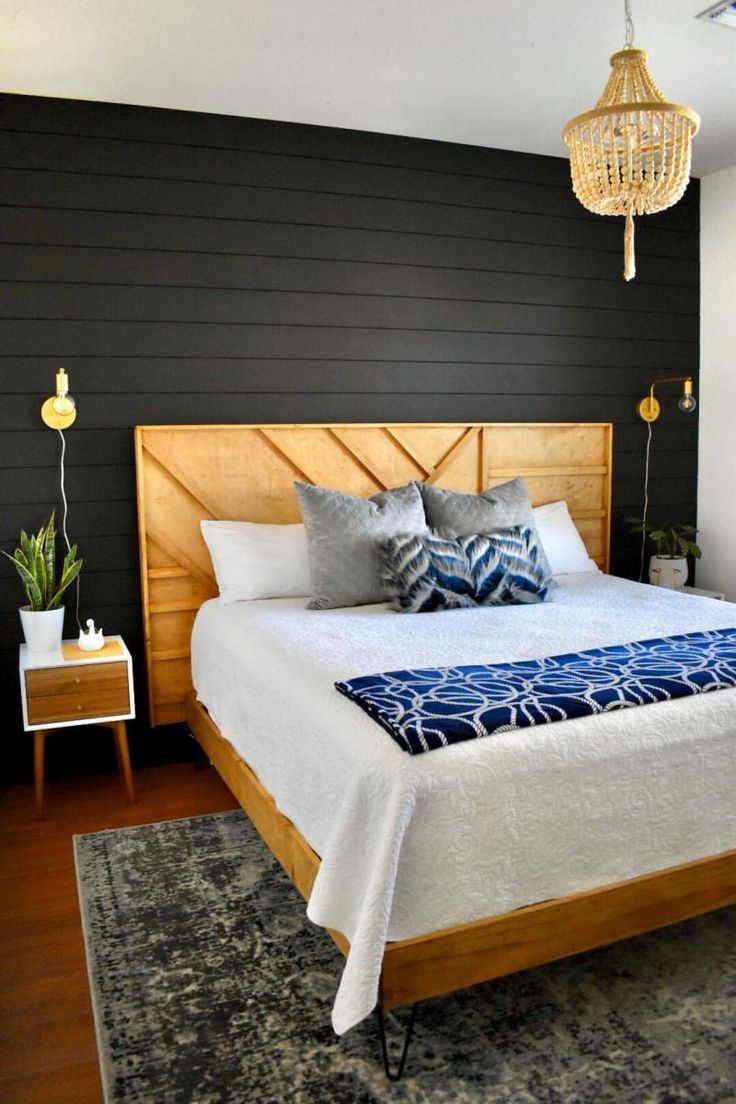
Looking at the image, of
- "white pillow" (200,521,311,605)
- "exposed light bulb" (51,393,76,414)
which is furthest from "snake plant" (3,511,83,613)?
"white pillow" (200,521,311,605)

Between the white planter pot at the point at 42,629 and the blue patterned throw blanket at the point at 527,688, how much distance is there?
1.49 meters

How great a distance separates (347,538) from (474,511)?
0.58 metres

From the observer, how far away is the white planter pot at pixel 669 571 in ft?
14.1

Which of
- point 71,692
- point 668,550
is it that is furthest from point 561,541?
point 71,692

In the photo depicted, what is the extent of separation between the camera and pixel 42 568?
3.29 m

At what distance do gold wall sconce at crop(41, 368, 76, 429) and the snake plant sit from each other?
1.25 feet

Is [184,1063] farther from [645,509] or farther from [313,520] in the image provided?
[645,509]

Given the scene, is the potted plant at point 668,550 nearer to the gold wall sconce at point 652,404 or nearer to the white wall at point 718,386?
the white wall at point 718,386

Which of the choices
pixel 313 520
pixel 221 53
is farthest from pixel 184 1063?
pixel 221 53

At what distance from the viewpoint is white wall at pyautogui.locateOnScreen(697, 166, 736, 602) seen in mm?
4469

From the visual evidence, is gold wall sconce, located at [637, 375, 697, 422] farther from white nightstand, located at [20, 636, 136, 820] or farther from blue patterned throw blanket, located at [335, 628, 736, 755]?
white nightstand, located at [20, 636, 136, 820]

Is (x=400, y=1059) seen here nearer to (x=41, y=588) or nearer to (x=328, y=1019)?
(x=328, y=1019)

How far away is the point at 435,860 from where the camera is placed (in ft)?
5.93

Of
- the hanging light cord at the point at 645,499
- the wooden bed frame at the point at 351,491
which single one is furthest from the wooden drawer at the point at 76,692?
the hanging light cord at the point at 645,499
